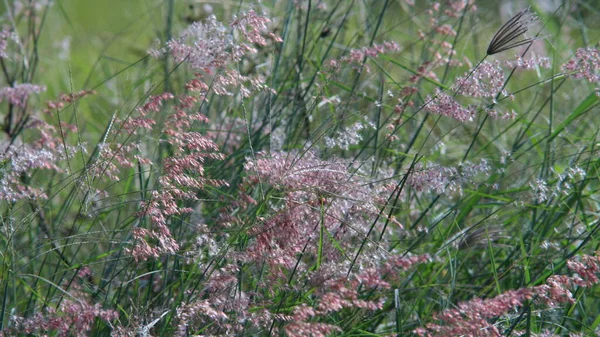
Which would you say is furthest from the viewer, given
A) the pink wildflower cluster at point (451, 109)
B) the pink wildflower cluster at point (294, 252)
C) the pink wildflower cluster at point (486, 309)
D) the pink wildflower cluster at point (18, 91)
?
the pink wildflower cluster at point (18, 91)

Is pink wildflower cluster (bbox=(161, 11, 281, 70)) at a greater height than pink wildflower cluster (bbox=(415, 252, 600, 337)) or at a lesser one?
greater

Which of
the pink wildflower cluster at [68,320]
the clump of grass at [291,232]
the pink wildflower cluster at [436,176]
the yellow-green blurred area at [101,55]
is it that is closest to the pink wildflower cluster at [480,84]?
the clump of grass at [291,232]

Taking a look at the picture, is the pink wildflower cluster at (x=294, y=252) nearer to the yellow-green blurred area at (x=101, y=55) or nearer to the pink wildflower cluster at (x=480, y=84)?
the pink wildflower cluster at (x=480, y=84)

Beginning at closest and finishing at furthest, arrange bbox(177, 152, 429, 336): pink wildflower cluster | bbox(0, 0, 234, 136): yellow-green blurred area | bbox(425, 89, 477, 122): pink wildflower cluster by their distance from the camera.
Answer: bbox(177, 152, 429, 336): pink wildflower cluster
bbox(425, 89, 477, 122): pink wildflower cluster
bbox(0, 0, 234, 136): yellow-green blurred area

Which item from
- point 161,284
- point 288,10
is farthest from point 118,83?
point 161,284

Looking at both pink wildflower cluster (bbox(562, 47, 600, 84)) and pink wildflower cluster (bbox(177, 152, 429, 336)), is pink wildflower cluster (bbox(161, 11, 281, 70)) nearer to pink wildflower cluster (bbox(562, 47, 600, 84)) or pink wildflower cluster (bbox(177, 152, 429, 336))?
pink wildflower cluster (bbox(177, 152, 429, 336))

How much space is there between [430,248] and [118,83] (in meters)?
1.93

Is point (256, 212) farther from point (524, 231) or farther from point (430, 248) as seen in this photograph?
point (524, 231)

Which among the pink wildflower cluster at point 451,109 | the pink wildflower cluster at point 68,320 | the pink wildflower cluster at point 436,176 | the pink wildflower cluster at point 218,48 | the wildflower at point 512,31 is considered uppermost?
the wildflower at point 512,31

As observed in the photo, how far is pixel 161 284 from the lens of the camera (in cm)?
189

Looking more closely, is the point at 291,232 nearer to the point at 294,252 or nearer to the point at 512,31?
the point at 294,252

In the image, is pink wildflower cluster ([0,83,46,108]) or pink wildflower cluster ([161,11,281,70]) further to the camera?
pink wildflower cluster ([0,83,46,108])

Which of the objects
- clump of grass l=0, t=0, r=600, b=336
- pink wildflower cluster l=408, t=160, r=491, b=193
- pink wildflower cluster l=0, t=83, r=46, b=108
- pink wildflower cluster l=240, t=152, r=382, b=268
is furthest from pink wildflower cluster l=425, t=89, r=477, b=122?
pink wildflower cluster l=0, t=83, r=46, b=108

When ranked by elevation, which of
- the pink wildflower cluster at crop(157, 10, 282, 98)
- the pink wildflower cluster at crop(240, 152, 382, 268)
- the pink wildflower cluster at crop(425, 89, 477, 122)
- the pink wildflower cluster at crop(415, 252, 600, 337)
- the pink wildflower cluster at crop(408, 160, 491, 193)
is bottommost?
the pink wildflower cluster at crop(415, 252, 600, 337)
